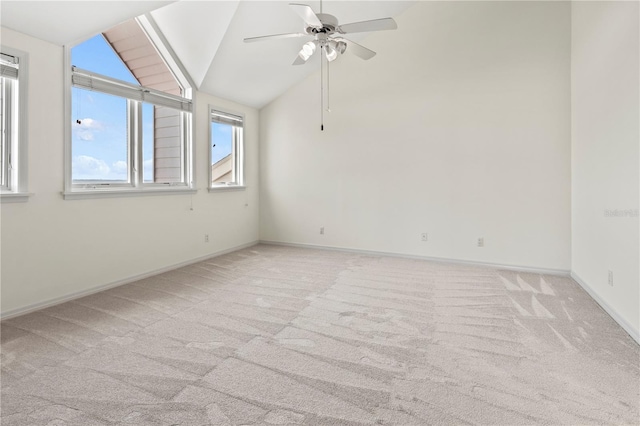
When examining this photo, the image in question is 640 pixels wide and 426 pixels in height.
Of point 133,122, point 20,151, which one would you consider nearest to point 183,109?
point 133,122

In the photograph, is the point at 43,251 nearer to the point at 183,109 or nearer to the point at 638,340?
the point at 183,109

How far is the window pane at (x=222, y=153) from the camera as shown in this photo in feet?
17.2

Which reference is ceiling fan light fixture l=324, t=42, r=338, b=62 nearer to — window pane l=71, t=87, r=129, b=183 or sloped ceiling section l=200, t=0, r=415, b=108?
sloped ceiling section l=200, t=0, r=415, b=108

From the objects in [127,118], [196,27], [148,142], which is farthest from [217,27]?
[148,142]

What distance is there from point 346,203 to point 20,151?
13.0 ft

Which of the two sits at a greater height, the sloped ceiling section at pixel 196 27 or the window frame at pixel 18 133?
the sloped ceiling section at pixel 196 27

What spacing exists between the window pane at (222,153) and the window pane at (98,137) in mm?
1399

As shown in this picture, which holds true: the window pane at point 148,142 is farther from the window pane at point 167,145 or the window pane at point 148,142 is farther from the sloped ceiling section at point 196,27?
the sloped ceiling section at point 196,27

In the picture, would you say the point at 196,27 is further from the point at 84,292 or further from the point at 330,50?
the point at 84,292

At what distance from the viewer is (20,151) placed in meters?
2.89

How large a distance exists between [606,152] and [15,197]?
5014 millimetres

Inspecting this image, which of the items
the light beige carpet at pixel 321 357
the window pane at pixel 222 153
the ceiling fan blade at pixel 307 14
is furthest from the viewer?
the window pane at pixel 222 153

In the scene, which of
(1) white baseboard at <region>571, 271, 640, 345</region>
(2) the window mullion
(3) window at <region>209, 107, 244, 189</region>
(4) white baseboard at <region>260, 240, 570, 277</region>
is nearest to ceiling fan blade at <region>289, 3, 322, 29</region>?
(2) the window mullion

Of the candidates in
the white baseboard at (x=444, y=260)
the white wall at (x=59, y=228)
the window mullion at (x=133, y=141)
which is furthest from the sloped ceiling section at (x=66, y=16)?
the white baseboard at (x=444, y=260)
